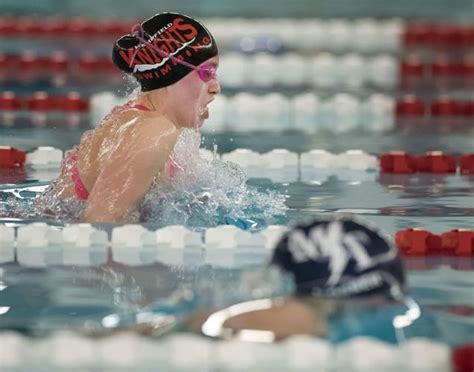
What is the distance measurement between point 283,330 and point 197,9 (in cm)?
902

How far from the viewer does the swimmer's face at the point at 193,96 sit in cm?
420

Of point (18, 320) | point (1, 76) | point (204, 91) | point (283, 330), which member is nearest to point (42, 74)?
point (1, 76)

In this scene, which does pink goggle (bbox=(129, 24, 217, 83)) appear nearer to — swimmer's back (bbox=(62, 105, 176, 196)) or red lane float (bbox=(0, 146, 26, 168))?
swimmer's back (bbox=(62, 105, 176, 196))

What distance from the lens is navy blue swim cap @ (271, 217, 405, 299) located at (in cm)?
260

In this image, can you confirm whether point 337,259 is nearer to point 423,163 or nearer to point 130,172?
point 130,172

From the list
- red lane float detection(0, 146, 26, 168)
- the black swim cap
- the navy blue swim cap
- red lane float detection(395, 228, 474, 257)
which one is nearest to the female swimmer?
the black swim cap

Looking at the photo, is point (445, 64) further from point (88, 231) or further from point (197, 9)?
point (88, 231)

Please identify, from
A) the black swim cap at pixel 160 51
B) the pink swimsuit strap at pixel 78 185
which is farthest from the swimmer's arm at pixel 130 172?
the black swim cap at pixel 160 51

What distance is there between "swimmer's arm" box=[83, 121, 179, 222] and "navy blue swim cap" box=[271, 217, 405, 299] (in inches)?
51.6

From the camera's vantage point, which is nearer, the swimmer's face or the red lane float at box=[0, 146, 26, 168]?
the swimmer's face

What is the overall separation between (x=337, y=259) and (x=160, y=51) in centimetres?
182

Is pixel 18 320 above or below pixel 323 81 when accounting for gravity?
below

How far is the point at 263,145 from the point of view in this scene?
609cm

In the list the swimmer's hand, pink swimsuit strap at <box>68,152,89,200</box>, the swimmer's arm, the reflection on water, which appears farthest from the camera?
→ the swimmer's hand
